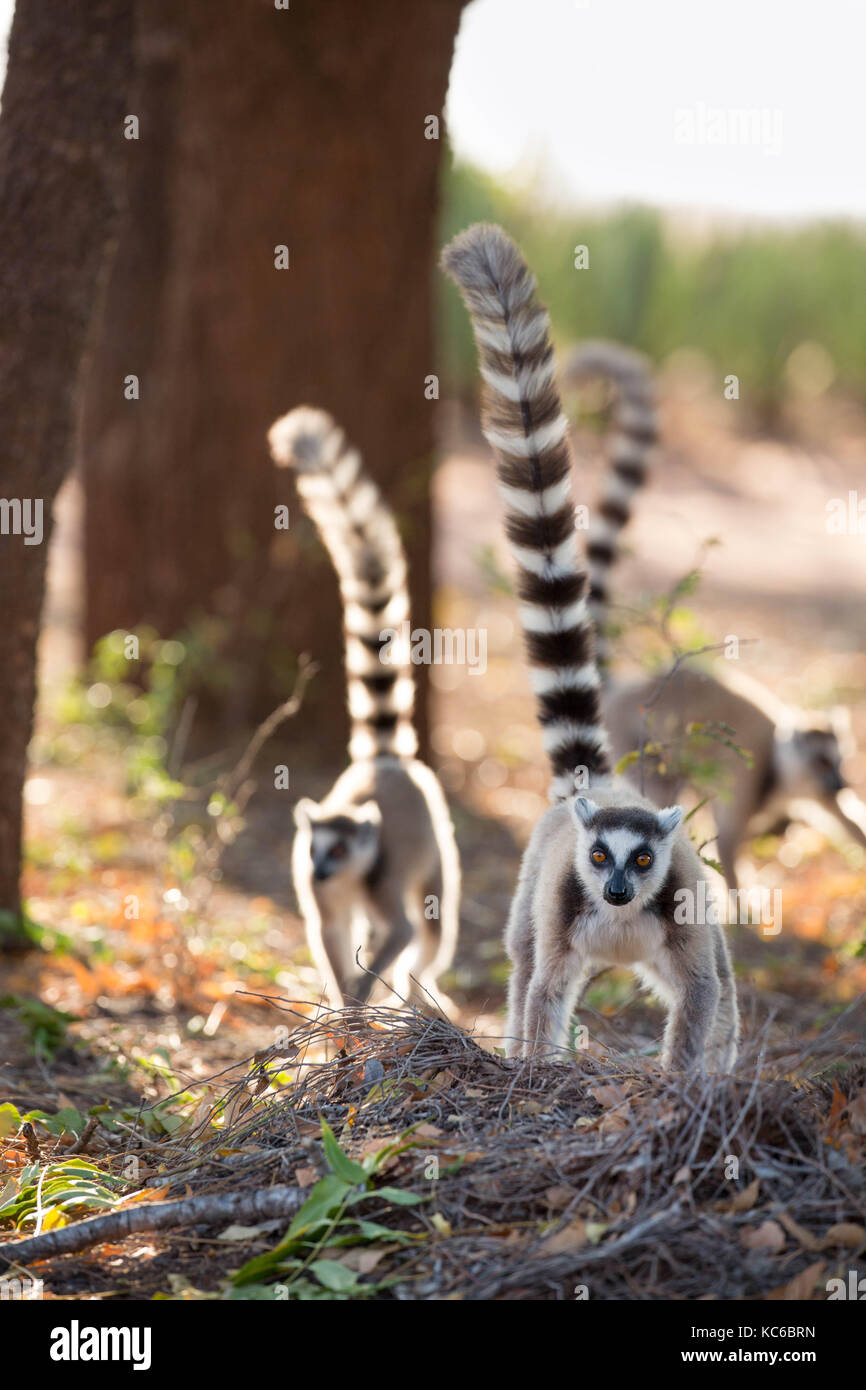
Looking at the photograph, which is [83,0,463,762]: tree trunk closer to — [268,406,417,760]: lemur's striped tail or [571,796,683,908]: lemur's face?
[268,406,417,760]: lemur's striped tail

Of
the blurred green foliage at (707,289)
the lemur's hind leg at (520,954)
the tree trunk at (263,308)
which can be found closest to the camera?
the lemur's hind leg at (520,954)

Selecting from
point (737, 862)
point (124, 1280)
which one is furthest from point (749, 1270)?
point (737, 862)

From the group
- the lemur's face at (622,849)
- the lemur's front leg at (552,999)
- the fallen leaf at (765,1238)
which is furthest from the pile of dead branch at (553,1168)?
the lemur's face at (622,849)

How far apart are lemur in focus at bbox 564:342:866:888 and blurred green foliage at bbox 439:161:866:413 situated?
38.4 ft

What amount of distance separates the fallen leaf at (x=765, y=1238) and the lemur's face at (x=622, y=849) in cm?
94

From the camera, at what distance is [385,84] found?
7.31 meters

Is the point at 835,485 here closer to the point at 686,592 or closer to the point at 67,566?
the point at 67,566

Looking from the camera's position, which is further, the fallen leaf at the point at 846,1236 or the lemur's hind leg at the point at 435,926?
the lemur's hind leg at the point at 435,926

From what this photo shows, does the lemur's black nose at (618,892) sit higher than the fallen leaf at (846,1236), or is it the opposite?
the lemur's black nose at (618,892)

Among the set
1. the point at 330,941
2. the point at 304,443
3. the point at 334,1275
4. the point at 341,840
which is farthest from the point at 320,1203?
the point at 304,443

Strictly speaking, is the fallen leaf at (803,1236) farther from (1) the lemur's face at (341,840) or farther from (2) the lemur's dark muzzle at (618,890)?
(1) the lemur's face at (341,840)

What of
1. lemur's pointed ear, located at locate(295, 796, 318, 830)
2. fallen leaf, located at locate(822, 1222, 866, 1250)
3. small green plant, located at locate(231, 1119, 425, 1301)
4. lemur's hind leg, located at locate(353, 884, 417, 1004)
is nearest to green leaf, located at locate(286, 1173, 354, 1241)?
small green plant, located at locate(231, 1119, 425, 1301)

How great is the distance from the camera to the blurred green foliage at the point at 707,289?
18.8m

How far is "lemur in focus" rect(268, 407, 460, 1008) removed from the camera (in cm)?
491
